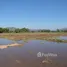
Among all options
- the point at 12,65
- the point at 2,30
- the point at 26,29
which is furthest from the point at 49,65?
the point at 26,29

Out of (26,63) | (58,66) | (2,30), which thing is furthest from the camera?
(2,30)

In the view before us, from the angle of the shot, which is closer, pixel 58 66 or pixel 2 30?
pixel 58 66

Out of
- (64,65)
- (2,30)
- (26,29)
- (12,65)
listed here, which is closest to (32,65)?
(12,65)

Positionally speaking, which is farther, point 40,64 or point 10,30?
point 10,30

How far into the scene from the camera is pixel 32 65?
11844 millimetres

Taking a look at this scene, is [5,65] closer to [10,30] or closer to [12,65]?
[12,65]

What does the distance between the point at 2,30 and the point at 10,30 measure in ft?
17.6

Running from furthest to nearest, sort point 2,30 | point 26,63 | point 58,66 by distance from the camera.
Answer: point 2,30 → point 26,63 → point 58,66

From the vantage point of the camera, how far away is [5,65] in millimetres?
11953

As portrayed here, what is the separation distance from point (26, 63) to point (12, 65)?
1.25m

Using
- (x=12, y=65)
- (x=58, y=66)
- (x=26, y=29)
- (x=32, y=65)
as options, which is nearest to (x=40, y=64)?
(x=32, y=65)

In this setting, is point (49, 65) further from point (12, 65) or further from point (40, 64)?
point (12, 65)

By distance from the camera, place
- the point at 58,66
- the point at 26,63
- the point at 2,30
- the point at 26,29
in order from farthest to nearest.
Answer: the point at 26,29 → the point at 2,30 → the point at 26,63 → the point at 58,66

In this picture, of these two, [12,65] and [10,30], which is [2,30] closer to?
[10,30]
